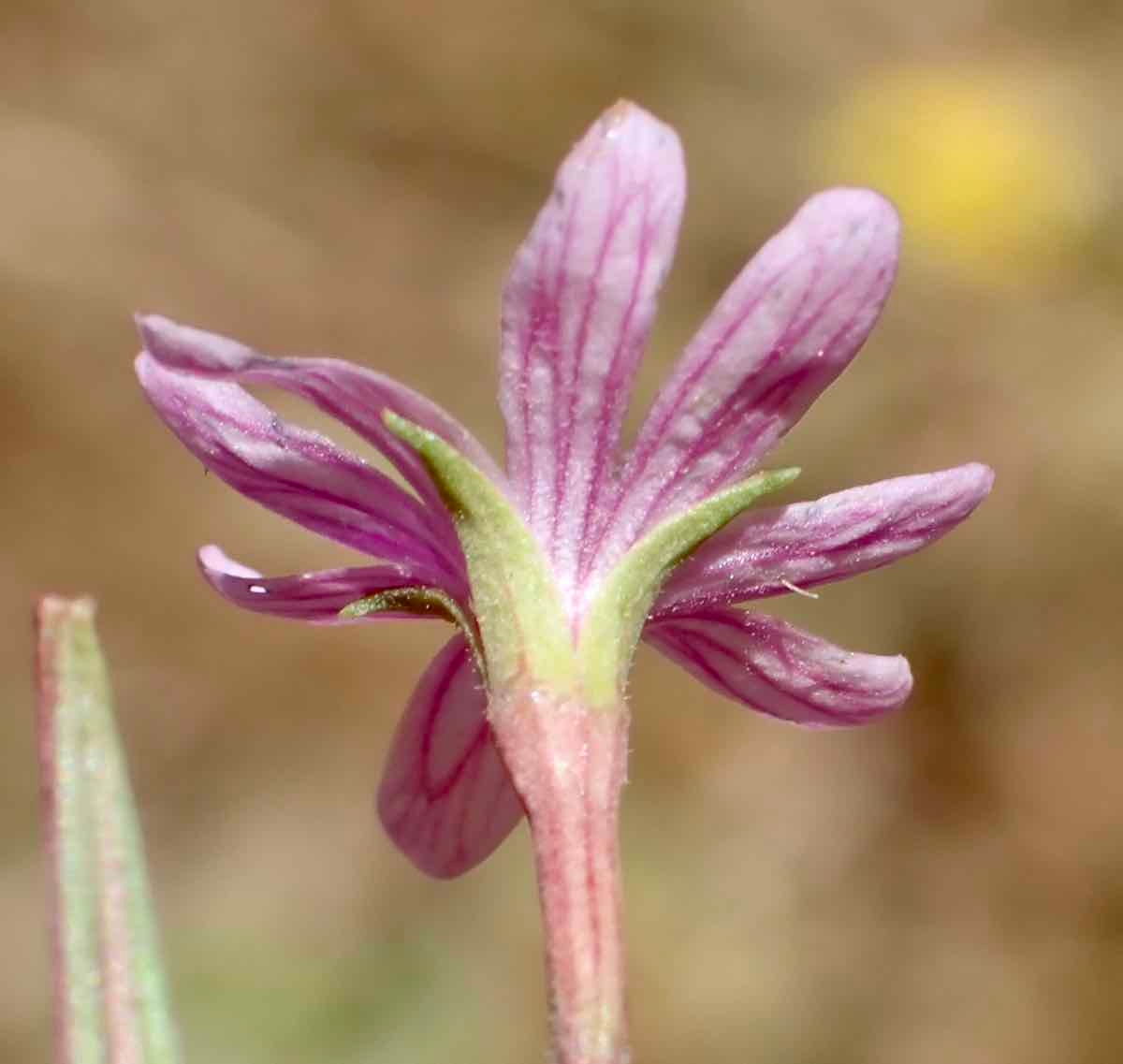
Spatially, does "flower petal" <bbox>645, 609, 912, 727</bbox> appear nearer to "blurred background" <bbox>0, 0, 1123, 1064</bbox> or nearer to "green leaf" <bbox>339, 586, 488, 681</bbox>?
"green leaf" <bbox>339, 586, 488, 681</bbox>

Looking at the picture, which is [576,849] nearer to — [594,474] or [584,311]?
[594,474]

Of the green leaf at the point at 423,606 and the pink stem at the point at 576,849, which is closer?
the pink stem at the point at 576,849

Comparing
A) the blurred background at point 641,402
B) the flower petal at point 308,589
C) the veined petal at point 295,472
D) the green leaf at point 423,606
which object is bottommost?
the green leaf at point 423,606

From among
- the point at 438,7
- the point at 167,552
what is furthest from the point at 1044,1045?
the point at 438,7

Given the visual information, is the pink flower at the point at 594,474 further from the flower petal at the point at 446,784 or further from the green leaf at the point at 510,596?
the flower petal at the point at 446,784

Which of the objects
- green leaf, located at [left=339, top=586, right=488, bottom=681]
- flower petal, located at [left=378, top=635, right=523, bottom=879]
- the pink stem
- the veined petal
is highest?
the veined petal

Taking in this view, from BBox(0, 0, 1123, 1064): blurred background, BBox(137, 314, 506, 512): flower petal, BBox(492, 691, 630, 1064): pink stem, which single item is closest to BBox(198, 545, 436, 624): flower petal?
BBox(137, 314, 506, 512): flower petal

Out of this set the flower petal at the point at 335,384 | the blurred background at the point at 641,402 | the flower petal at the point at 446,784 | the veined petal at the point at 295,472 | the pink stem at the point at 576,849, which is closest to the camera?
the pink stem at the point at 576,849

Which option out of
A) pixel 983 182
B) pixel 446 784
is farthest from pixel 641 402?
pixel 446 784

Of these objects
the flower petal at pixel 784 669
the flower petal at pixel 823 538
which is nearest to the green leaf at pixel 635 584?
the flower petal at pixel 823 538
